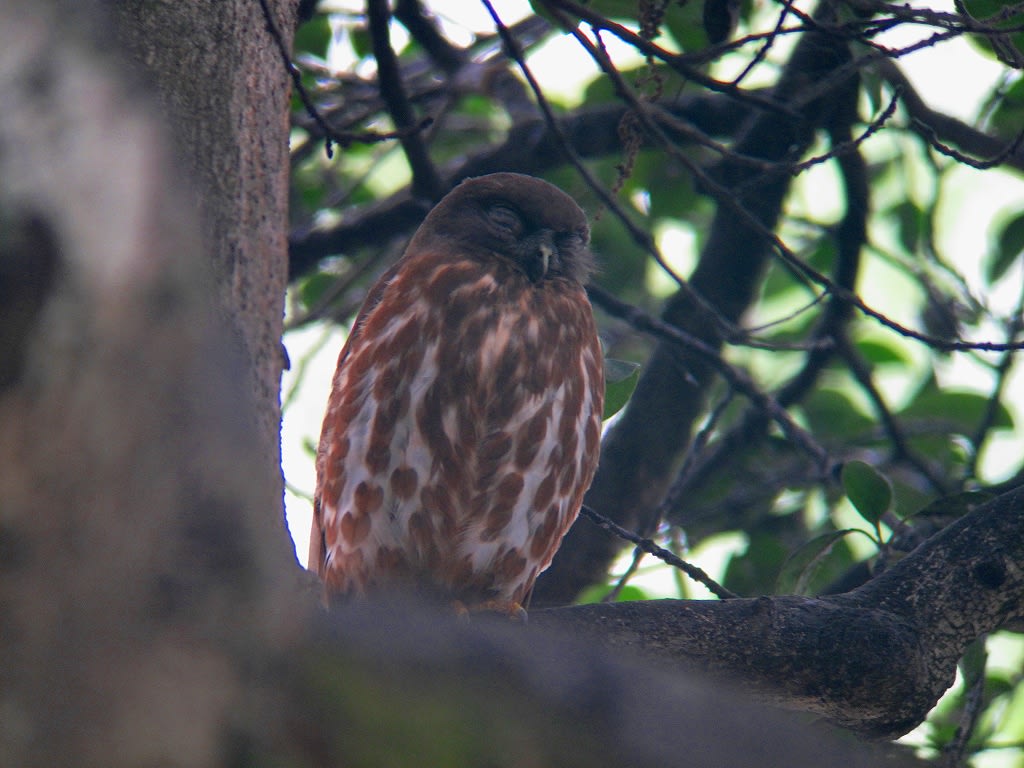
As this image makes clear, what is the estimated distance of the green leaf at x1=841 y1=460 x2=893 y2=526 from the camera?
11.7 feet

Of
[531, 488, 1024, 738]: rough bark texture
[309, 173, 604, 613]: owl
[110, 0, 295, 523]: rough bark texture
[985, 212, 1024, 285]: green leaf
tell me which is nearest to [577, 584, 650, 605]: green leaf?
[309, 173, 604, 613]: owl

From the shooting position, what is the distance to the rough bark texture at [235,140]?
205 cm

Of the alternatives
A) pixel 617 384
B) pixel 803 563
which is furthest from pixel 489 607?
pixel 803 563

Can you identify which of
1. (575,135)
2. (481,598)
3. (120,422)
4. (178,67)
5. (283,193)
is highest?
(575,135)

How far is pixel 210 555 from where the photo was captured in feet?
3.32

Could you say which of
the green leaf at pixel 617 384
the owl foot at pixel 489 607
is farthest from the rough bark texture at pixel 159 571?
the green leaf at pixel 617 384

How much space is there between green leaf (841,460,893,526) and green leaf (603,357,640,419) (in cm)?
75

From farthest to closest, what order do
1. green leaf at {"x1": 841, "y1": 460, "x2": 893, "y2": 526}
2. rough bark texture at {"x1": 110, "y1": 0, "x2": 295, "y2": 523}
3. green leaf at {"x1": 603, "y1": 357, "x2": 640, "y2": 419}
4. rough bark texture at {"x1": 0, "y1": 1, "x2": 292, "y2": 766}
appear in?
green leaf at {"x1": 603, "y1": 357, "x2": 640, "y2": 419} < green leaf at {"x1": 841, "y1": 460, "x2": 893, "y2": 526} < rough bark texture at {"x1": 110, "y1": 0, "x2": 295, "y2": 523} < rough bark texture at {"x1": 0, "y1": 1, "x2": 292, "y2": 766}

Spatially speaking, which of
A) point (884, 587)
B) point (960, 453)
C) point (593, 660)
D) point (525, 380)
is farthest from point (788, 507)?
point (593, 660)

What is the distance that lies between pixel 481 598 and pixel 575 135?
6.56 ft

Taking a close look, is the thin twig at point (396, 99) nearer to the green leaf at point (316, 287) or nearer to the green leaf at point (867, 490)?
the green leaf at point (316, 287)

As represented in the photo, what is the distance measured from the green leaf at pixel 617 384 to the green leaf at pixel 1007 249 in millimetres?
1936

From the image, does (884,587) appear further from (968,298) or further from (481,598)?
(968,298)

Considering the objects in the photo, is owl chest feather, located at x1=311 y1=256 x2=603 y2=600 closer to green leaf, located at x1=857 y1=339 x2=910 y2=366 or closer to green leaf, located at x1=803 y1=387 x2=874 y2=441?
green leaf, located at x1=803 y1=387 x2=874 y2=441
